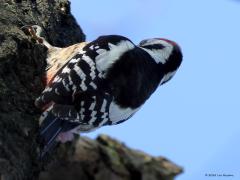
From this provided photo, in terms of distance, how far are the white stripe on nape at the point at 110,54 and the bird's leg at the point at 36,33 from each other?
0.37 metres

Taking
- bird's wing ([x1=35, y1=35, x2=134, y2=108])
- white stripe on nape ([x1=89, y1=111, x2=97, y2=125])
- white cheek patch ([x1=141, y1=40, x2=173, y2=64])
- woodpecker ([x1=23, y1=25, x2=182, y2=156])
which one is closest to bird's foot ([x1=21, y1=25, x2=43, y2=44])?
woodpecker ([x1=23, y1=25, x2=182, y2=156])

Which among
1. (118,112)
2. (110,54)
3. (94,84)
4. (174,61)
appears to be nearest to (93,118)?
(94,84)

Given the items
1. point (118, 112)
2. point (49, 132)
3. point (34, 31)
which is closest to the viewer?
point (49, 132)

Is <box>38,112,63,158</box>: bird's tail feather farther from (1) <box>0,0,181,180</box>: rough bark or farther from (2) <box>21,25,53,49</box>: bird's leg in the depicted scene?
(2) <box>21,25,53,49</box>: bird's leg

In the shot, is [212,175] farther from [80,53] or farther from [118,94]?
[80,53]

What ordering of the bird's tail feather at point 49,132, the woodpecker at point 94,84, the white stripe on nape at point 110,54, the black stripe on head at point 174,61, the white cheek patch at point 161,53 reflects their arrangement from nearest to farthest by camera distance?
the bird's tail feather at point 49,132 → the woodpecker at point 94,84 → the white stripe on nape at point 110,54 → the white cheek patch at point 161,53 → the black stripe on head at point 174,61

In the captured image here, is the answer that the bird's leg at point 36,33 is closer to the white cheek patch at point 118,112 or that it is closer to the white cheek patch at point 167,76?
the white cheek patch at point 118,112

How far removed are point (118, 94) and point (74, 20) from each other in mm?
989

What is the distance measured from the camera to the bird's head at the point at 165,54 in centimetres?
380

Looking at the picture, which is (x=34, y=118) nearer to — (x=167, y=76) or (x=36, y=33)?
A: (x=36, y=33)

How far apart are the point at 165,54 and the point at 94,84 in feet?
3.34

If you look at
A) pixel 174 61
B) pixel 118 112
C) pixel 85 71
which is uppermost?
pixel 85 71

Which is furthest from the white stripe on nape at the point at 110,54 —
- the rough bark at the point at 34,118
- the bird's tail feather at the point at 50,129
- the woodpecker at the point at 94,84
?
the bird's tail feather at the point at 50,129

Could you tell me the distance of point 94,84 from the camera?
299 centimetres
